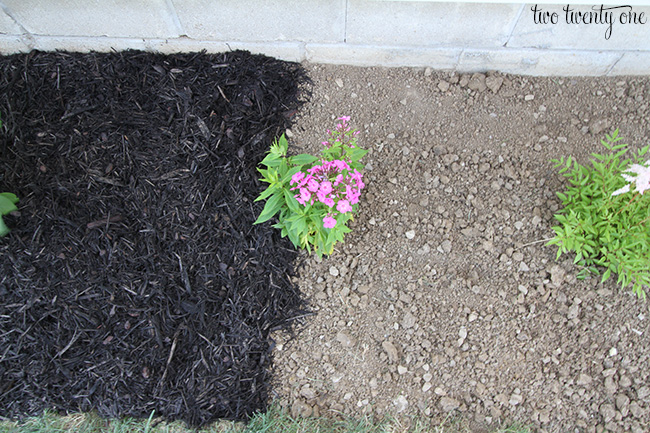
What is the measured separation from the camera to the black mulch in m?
2.29

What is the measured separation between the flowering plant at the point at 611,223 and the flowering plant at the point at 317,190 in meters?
1.25

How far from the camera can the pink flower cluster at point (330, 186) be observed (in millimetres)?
1761

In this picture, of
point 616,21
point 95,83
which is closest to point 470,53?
point 616,21

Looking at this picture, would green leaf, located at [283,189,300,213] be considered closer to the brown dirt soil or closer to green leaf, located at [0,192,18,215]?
the brown dirt soil

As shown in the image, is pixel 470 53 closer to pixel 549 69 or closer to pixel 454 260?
pixel 549 69

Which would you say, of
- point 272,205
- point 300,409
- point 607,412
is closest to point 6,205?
point 272,205

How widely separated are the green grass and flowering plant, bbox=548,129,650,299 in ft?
3.54

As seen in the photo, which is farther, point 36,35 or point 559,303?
point 36,35

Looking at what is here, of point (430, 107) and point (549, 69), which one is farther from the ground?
point (549, 69)

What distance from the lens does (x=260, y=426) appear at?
224 cm

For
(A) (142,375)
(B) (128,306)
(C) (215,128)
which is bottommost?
(A) (142,375)

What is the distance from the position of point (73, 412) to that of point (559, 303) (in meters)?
3.04

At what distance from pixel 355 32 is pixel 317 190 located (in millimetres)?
1360

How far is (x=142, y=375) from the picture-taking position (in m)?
2.27
